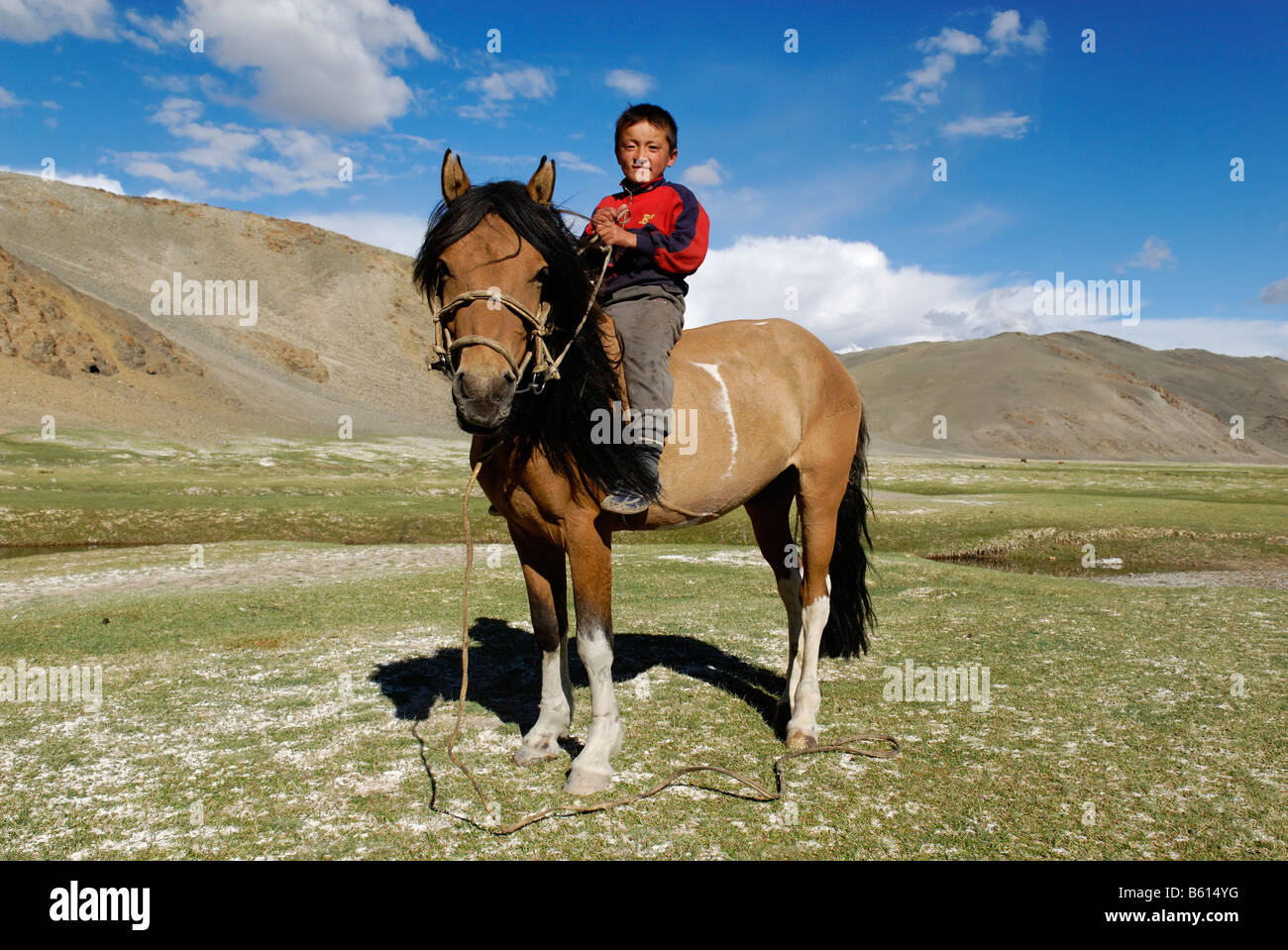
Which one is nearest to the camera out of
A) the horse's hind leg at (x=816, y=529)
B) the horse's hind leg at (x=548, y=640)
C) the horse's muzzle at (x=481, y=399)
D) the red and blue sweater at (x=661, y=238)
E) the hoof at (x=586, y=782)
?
the horse's muzzle at (x=481, y=399)

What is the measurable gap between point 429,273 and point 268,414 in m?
89.3

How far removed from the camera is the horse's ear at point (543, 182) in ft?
14.8

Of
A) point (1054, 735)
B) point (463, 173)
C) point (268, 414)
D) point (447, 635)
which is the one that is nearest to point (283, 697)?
point (447, 635)

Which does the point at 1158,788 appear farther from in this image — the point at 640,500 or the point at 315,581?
the point at 315,581

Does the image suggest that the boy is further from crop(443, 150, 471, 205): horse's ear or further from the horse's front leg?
crop(443, 150, 471, 205): horse's ear

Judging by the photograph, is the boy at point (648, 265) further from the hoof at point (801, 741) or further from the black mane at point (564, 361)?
the hoof at point (801, 741)

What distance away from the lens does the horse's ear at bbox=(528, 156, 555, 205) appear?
4.52 metres

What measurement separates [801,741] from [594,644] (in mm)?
1919

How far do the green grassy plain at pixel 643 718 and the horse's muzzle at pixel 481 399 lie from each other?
2.46 meters

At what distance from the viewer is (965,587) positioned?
41.0ft

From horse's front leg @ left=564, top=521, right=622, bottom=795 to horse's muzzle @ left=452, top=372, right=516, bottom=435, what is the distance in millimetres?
1357

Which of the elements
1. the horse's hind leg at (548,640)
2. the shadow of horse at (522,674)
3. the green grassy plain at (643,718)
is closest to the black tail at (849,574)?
the green grassy plain at (643,718)

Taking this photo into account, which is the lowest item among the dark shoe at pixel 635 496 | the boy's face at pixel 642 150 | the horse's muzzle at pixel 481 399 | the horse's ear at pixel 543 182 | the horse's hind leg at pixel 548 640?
the horse's hind leg at pixel 548 640

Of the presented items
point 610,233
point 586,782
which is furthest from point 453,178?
point 586,782
